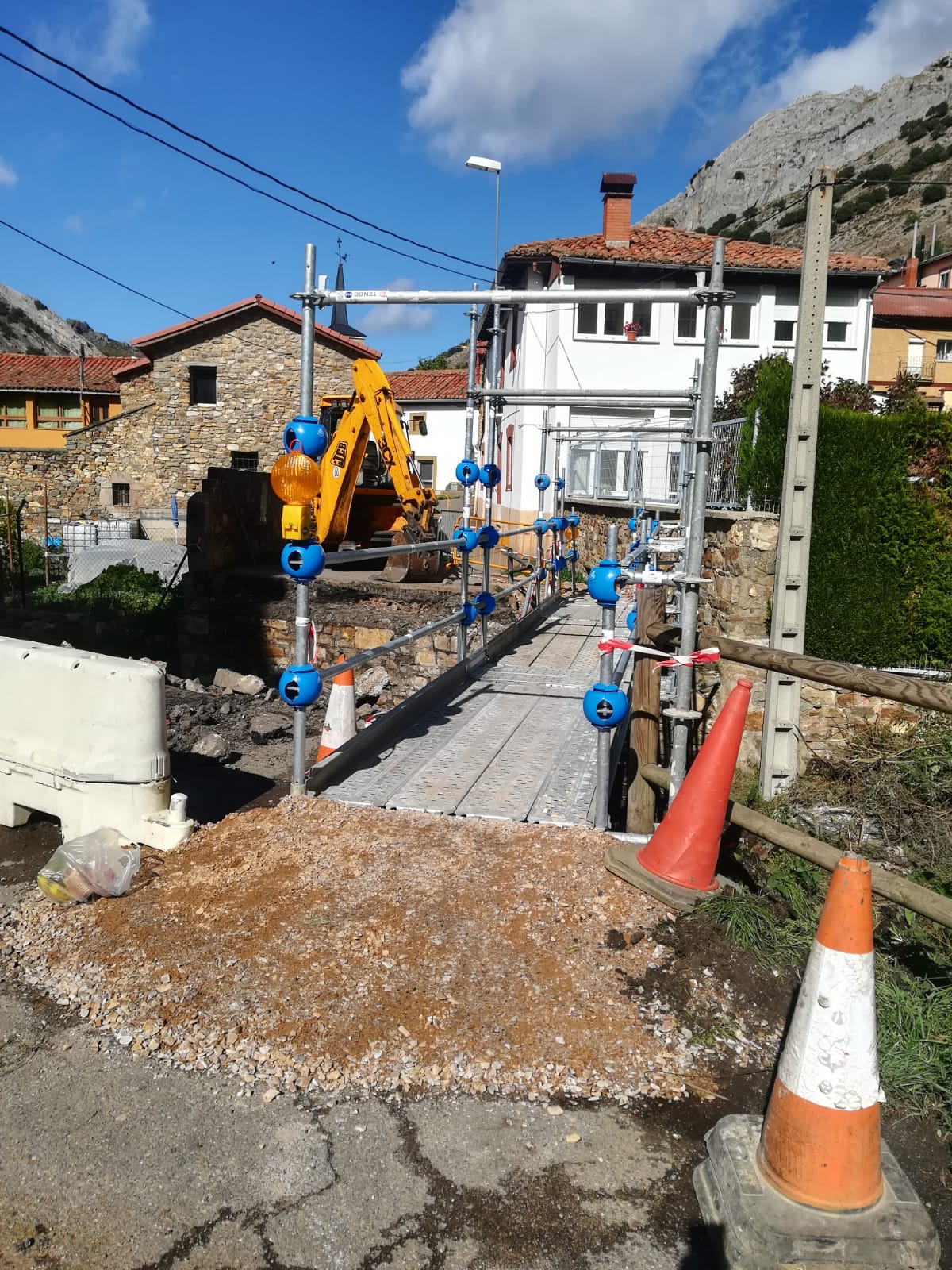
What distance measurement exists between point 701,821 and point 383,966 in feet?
4.71

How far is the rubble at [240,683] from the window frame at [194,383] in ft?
63.0

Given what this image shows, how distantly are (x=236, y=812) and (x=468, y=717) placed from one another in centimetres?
206

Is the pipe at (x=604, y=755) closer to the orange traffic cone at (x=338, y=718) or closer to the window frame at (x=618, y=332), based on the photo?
the orange traffic cone at (x=338, y=718)

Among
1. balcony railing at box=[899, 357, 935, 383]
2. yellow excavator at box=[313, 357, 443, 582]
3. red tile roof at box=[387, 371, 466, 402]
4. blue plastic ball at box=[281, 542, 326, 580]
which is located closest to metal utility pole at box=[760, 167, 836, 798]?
blue plastic ball at box=[281, 542, 326, 580]

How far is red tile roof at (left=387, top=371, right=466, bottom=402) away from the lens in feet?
117

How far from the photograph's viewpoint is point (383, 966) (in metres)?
3.22

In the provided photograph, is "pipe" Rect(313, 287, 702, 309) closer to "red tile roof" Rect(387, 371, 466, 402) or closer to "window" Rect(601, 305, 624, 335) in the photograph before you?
"window" Rect(601, 305, 624, 335)

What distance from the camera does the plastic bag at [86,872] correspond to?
371 cm

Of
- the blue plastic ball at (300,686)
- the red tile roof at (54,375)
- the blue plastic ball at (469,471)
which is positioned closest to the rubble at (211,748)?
the blue plastic ball at (469,471)

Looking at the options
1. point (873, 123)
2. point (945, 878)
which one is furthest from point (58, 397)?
point (873, 123)

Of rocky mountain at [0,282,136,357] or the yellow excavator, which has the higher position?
rocky mountain at [0,282,136,357]

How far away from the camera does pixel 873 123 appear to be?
99312 millimetres

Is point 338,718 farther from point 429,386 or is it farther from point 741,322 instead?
point 429,386

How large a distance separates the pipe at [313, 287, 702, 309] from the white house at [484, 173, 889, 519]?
17.0 meters
